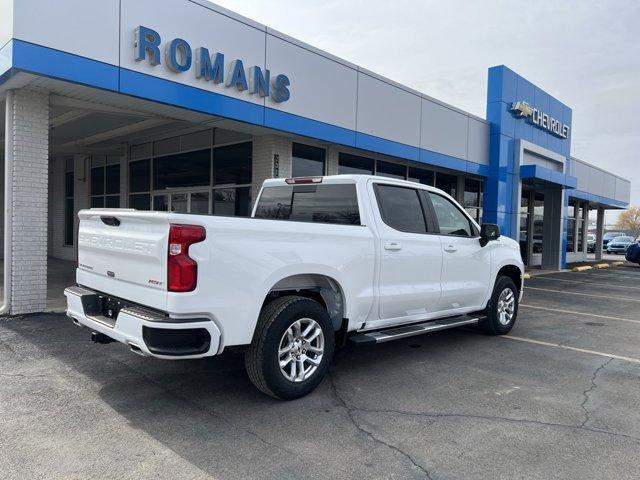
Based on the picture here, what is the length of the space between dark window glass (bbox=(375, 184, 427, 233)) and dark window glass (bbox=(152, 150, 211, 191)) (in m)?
7.93

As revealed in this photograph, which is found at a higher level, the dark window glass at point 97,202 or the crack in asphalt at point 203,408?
the dark window glass at point 97,202

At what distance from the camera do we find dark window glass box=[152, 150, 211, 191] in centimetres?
1296

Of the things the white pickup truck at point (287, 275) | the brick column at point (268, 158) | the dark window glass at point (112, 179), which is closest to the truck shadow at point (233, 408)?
the white pickup truck at point (287, 275)

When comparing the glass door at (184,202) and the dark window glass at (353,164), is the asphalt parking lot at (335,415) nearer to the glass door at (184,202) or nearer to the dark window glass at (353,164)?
the glass door at (184,202)

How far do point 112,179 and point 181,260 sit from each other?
45.8ft

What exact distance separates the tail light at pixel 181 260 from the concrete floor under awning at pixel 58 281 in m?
5.48

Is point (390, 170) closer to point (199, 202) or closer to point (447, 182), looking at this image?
point (447, 182)

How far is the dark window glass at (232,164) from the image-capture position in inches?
465

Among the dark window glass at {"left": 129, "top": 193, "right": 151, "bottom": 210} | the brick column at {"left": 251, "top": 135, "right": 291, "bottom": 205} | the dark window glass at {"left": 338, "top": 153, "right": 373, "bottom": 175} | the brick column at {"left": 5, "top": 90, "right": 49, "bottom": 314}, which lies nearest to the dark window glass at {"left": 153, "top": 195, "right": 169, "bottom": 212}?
the dark window glass at {"left": 129, "top": 193, "right": 151, "bottom": 210}

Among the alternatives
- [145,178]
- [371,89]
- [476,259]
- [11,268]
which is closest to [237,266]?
[476,259]

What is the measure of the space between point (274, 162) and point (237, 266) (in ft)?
24.2

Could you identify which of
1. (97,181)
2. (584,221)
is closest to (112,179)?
(97,181)

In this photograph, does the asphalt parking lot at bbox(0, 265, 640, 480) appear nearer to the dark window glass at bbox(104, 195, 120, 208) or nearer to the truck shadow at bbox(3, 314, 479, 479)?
the truck shadow at bbox(3, 314, 479, 479)

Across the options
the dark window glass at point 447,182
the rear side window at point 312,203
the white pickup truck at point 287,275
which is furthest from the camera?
the dark window glass at point 447,182
